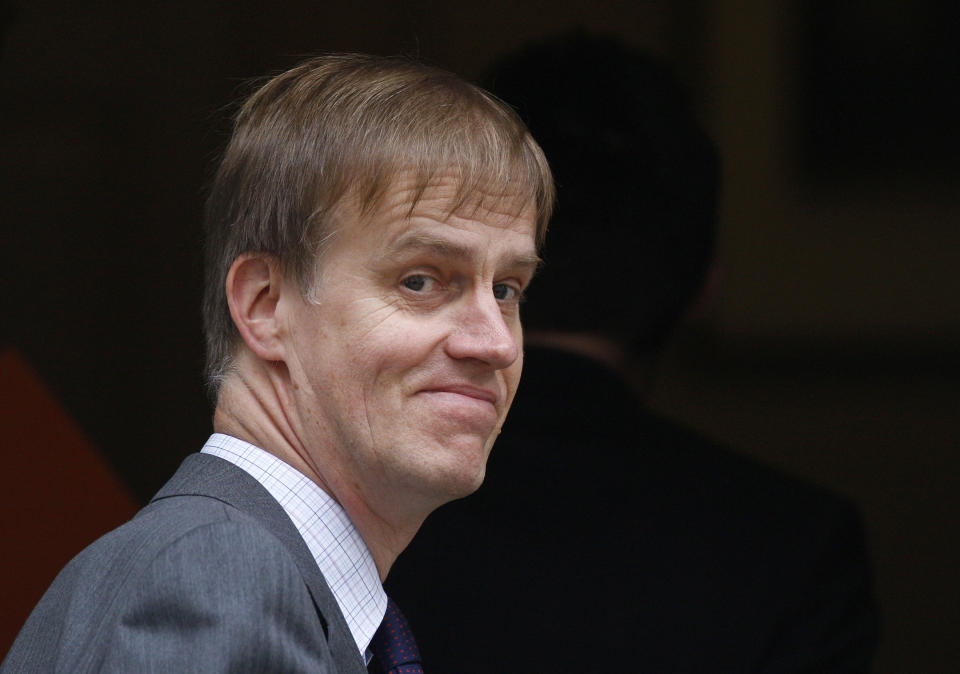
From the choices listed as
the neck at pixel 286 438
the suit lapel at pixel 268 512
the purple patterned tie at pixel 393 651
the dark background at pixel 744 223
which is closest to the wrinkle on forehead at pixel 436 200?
the neck at pixel 286 438

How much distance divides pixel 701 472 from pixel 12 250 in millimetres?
1873

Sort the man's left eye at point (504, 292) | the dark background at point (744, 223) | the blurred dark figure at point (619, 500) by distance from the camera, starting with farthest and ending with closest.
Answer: the dark background at point (744, 223) → the blurred dark figure at point (619, 500) → the man's left eye at point (504, 292)

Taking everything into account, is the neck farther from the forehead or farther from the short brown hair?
the forehead

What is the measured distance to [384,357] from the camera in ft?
5.49

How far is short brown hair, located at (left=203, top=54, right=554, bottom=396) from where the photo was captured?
A: 170 centimetres

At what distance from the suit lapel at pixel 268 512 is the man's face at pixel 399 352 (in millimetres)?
129

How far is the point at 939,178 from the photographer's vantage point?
14.0 ft

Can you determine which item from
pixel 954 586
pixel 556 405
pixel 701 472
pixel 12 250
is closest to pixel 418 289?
pixel 556 405

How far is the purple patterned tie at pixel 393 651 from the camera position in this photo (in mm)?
1723

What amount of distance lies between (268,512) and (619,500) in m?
0.86

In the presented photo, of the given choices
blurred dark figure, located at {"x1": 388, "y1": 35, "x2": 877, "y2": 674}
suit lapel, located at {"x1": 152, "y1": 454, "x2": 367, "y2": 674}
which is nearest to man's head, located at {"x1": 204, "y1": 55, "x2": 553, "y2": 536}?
suit lapel, located at {"x1": 152, "y1": 454, "x2": 367, "y2": 674}

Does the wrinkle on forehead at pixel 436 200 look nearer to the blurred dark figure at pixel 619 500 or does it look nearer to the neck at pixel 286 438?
the neck at pixel 286 438

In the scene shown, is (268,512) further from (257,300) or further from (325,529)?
(257,300)

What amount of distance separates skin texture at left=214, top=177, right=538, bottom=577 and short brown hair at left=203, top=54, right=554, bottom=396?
1.0 inches
